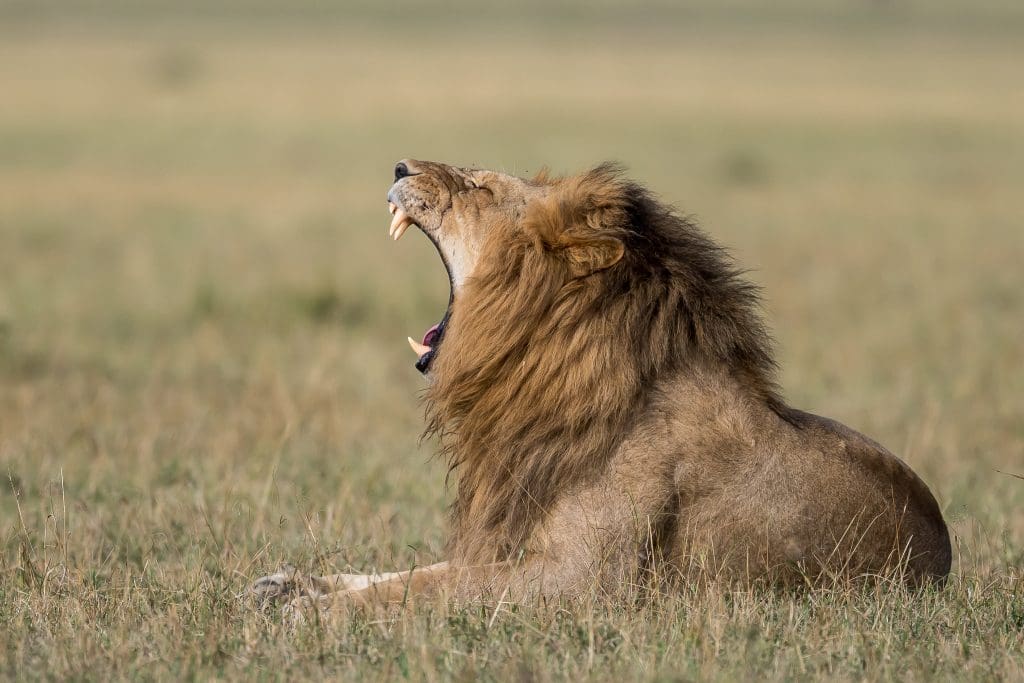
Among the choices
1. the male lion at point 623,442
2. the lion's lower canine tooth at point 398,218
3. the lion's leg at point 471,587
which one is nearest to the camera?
the lion's leg at point 471,587

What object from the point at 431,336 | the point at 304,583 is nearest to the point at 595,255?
the point at 431,336

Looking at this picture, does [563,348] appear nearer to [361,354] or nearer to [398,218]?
[398,218]

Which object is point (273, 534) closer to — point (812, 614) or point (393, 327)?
point (812, 614)

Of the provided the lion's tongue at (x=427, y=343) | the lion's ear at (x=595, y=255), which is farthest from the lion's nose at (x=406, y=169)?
the lion's ear at (x=595, y=255)

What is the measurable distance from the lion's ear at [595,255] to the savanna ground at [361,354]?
454mm

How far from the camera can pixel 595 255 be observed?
4297 mm

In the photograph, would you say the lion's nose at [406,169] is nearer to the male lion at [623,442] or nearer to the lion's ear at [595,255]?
the male lion at [623,442]

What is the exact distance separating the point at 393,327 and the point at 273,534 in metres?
5.88

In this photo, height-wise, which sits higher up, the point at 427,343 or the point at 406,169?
the point at 406,169

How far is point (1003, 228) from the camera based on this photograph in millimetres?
16344

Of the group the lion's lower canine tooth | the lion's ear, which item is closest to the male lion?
the lion's ear

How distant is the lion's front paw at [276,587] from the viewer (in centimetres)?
427

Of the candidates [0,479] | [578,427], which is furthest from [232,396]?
[578,427]

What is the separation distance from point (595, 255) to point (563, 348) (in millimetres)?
293
